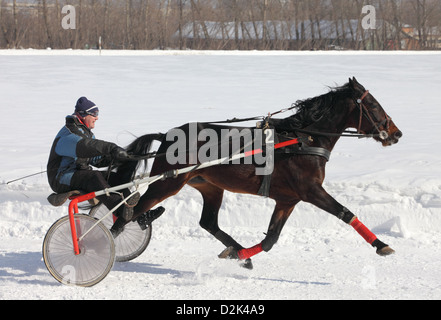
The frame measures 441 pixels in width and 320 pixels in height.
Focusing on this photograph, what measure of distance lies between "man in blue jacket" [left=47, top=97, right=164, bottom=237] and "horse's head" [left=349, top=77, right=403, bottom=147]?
1.84 meters

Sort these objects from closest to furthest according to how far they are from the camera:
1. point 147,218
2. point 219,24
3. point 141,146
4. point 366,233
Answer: point 366,233 < point 147,218 < point 141,146 < point 219,24

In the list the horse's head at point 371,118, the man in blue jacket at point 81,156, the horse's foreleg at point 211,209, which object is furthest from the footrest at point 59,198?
the horse's head at point 371,118

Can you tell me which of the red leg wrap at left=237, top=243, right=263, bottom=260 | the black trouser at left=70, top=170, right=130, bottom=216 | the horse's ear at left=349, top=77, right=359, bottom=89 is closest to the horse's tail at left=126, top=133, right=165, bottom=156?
the black trouser at left=70, top=170, right=130, bottom=216

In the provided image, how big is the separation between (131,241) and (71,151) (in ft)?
3.93

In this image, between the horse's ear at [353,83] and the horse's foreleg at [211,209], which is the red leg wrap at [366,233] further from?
the horse's foreleg at [211,209]

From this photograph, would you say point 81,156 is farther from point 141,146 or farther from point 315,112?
point 315,112

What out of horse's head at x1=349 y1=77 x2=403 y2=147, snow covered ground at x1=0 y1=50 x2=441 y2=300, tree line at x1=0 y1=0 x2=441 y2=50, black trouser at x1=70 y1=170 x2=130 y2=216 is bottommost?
snow covered ground at x1=0 y1=50 x2=441 y2=300

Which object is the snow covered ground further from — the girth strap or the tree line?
the tree line

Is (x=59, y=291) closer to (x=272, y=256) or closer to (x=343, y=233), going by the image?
(x=272, y=256)

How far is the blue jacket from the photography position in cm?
486

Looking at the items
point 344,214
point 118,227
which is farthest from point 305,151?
point 118,227

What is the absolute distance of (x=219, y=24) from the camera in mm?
27188

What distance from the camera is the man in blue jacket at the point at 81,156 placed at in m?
4.88

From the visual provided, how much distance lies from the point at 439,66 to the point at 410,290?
14937mm
